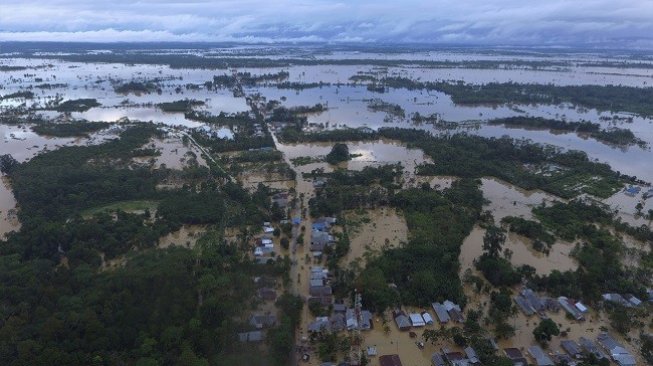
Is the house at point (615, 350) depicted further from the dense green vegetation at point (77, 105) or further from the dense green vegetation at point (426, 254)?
the dense green vegetation at point (77, 105)

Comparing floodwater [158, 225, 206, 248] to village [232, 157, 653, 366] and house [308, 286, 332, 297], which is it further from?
house [308, 286, 332, 297]

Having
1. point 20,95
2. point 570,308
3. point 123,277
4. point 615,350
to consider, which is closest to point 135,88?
point 20,95

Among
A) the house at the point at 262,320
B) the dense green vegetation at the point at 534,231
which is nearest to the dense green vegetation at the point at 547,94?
the dense green vegetation at the point at 534,231

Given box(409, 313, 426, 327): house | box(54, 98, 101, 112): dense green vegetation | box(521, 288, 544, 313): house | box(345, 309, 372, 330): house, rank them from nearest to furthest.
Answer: box(345, 309, 372, 330): house → box(409, 313, 426, 327): house → box(521, 288, 544, 313): house → box(54, 98, 101, 112): dense green vegetation

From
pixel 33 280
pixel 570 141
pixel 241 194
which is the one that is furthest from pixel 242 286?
pixel 570 141

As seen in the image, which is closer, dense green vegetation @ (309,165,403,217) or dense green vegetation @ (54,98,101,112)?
dense green vegetation @ (309,165,403,217)

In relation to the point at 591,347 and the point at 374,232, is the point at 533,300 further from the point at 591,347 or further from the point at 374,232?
the point at 374,232

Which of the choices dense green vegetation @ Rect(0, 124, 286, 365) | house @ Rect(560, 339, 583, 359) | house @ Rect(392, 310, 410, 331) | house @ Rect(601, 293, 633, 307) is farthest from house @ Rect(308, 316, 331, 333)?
house @ Rect(601, 293, 633, 307)

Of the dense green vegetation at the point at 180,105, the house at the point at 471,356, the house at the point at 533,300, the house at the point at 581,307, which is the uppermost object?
the dense green vegetation at the point at 180,105
